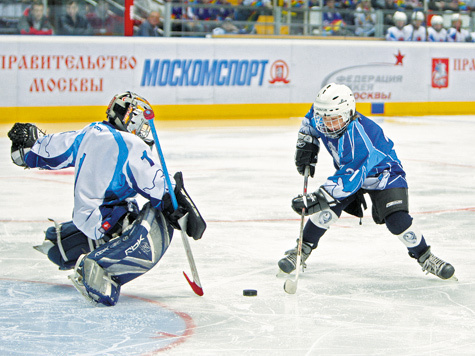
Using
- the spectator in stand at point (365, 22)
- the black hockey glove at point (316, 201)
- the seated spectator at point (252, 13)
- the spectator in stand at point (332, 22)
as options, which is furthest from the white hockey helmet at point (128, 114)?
the spectator in stand at point (365, 22)

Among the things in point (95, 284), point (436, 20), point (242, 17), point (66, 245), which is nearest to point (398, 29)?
point (436, 20)

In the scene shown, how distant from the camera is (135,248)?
12.4 feet

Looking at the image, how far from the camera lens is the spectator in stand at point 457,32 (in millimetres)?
15883

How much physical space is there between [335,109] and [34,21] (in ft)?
30.3

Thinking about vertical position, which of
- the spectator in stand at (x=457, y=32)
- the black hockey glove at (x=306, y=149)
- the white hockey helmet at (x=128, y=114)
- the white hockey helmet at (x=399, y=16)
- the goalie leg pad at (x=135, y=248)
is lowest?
the spectator in stand at (x=457, y=32)

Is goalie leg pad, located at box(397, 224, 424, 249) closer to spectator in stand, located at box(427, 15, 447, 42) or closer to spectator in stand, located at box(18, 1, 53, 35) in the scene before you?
spectator in stand, located at box(18, 1, 53, 35)

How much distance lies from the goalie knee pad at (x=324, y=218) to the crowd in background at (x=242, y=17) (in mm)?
8916

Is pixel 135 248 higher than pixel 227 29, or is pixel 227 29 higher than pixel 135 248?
pixel 135 248

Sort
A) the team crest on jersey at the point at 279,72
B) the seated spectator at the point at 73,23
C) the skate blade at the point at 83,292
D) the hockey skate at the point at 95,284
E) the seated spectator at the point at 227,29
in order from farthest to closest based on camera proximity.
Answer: the team crest on jersey at the point at 279,72
the seated spectator at the point at 227,29
the seated spectator at the point at 73,23
the skate blade at the point at 83,292
the hockey skate at the point at 95,284

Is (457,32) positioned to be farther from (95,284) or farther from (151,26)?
(95,284)

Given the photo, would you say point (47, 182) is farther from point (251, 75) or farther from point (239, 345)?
point (251, 75)

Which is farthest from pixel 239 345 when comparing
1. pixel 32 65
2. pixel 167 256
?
pixel 32 65

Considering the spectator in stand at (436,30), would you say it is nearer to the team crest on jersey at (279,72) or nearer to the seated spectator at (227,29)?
the team crest on jersey at (279,72)

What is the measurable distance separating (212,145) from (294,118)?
4248mm
